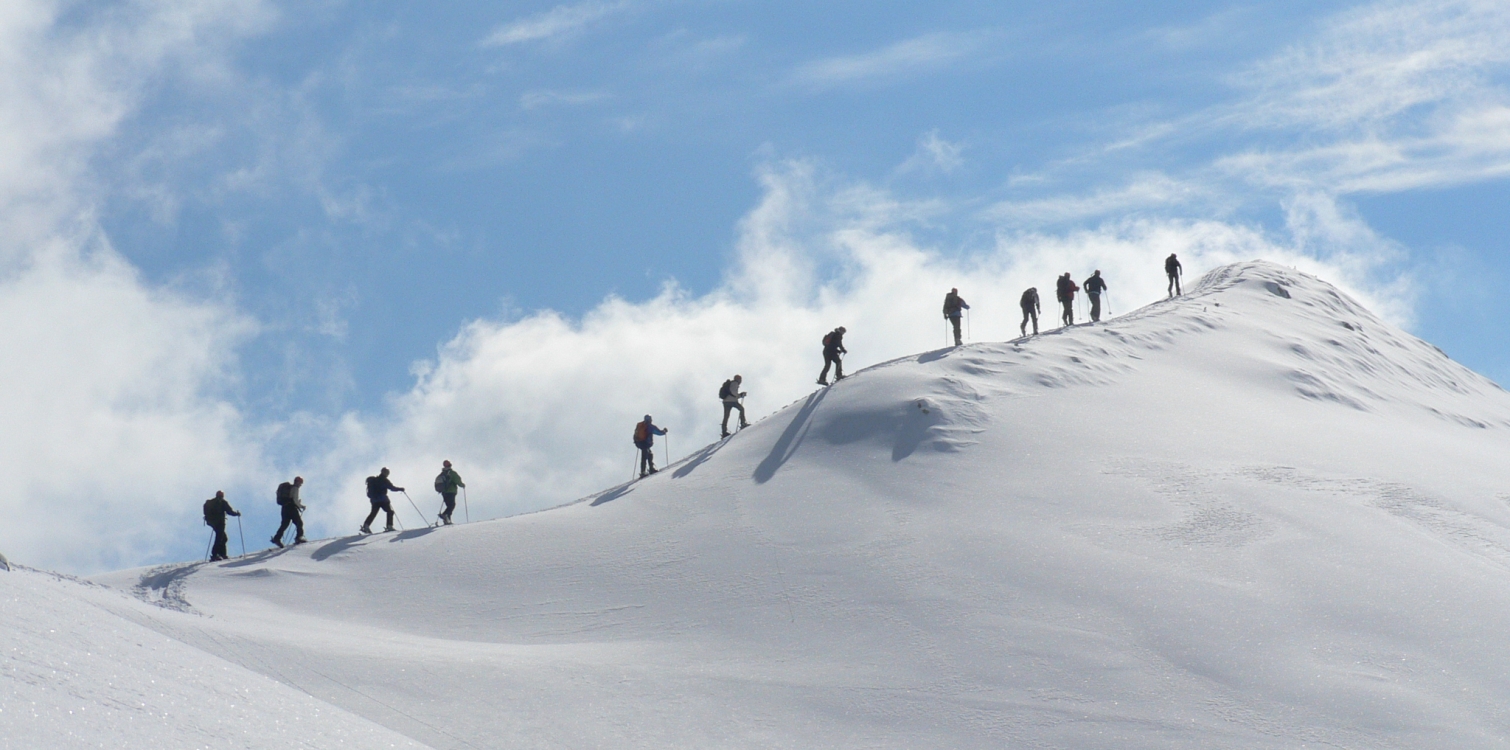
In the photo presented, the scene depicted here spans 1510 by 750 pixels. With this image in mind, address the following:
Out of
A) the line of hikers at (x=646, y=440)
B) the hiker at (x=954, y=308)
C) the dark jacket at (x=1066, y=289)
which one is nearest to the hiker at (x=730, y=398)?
the line of hikers at (x=646, y=440)

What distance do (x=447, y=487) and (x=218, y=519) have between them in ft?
14.3

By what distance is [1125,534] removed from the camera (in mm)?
19500

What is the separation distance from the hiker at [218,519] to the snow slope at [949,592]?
90 centimetres

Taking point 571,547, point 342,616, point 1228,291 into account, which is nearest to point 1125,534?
point 571,547

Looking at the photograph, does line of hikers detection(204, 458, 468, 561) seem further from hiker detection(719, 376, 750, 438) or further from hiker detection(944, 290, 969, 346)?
hiker detection(944, 290, 969, 346)

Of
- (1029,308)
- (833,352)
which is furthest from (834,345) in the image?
(1029,308)

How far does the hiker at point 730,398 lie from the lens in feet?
93.5

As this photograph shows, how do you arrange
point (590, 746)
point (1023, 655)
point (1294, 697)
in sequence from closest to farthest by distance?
point (590, 746) < point (1294, 697) < point (1023, 655)

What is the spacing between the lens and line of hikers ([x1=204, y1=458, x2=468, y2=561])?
2234 centimetres

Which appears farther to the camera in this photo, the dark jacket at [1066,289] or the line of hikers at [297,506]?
the dark jacket at [1066,289]

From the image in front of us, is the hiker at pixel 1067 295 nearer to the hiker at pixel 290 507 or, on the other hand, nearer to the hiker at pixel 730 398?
the hiker at pixel 730 398

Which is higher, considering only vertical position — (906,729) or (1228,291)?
(1228,291)

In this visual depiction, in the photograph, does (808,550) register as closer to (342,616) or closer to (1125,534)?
(1125,534)

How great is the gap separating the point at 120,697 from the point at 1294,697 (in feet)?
42.3
